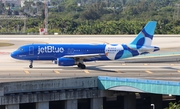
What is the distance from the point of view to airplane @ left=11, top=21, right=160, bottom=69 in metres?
78.9

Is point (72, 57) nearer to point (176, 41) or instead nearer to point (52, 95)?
point (52, 95)

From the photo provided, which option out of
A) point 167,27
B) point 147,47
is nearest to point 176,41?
point 167,27

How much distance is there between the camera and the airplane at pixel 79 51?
7888cm

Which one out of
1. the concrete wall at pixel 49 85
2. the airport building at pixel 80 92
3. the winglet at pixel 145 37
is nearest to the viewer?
the concrete wall at pixel 49 85

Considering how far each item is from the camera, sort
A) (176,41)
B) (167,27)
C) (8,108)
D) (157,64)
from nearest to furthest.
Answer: (8,108) → (157,64) → (176,41) → (167,27)

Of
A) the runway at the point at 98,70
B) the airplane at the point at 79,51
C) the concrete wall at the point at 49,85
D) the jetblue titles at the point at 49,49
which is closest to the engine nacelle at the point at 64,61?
the airplane at the point at 79,51

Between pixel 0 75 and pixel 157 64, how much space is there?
29455mm

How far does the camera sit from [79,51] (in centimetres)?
8150

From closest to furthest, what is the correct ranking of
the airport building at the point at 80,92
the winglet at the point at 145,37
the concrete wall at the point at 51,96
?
the concrete wall at the point at 51,96 < the airport building at the point at 80,92 < the winglet at the point at 145,37

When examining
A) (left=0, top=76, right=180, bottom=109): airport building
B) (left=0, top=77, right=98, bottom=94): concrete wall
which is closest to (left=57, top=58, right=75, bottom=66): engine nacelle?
(left=0, top=76, right=180, bottom=109): airport building

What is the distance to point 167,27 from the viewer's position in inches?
7446

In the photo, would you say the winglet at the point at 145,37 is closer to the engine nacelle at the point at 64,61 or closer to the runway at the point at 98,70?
the runway at the point at 98,70

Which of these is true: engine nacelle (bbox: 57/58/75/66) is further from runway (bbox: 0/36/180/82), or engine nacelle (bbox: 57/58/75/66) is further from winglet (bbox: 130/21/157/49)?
winglet (bbox: 130/21/157/49)

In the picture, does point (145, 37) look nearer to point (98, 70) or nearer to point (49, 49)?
point (98, 70)
